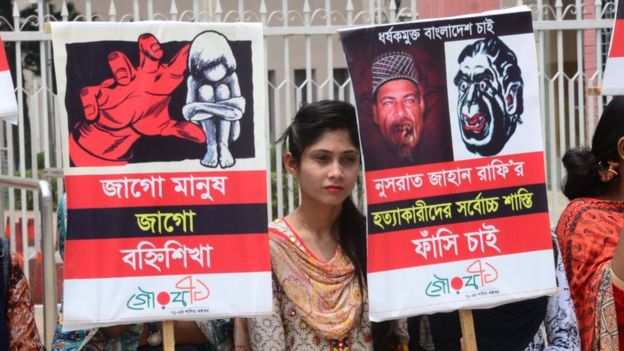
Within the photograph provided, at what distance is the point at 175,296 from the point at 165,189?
32cm

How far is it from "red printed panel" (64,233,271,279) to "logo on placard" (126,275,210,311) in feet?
0.12

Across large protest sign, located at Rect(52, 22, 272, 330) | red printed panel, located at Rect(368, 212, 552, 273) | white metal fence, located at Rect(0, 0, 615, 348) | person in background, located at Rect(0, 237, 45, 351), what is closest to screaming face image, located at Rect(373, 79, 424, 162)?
red printed panel, located at Rect(368, 212, 552, 273)

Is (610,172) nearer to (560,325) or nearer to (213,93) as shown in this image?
(560,325)

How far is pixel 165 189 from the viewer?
9.87ft

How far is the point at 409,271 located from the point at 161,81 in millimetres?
953

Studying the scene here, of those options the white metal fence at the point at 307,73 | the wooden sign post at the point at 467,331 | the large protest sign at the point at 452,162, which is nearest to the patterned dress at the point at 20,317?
the large protest sign at the point at 452,162

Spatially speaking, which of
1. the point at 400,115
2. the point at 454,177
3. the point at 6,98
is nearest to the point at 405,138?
the point at 400,115

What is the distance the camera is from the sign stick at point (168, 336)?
299 cm

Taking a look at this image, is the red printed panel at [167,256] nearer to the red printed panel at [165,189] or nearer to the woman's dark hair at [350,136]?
the red printed panel at [165,189]

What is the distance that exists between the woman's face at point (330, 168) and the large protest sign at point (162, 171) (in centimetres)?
24

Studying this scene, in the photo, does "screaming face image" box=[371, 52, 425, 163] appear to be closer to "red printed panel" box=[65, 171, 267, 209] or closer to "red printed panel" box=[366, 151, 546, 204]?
"red printed panel" box=[366, 151, 546, 204]

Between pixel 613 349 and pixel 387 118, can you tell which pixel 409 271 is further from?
pixel 613 349

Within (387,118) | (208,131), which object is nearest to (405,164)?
(387,118)

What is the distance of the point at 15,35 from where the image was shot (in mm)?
6496
